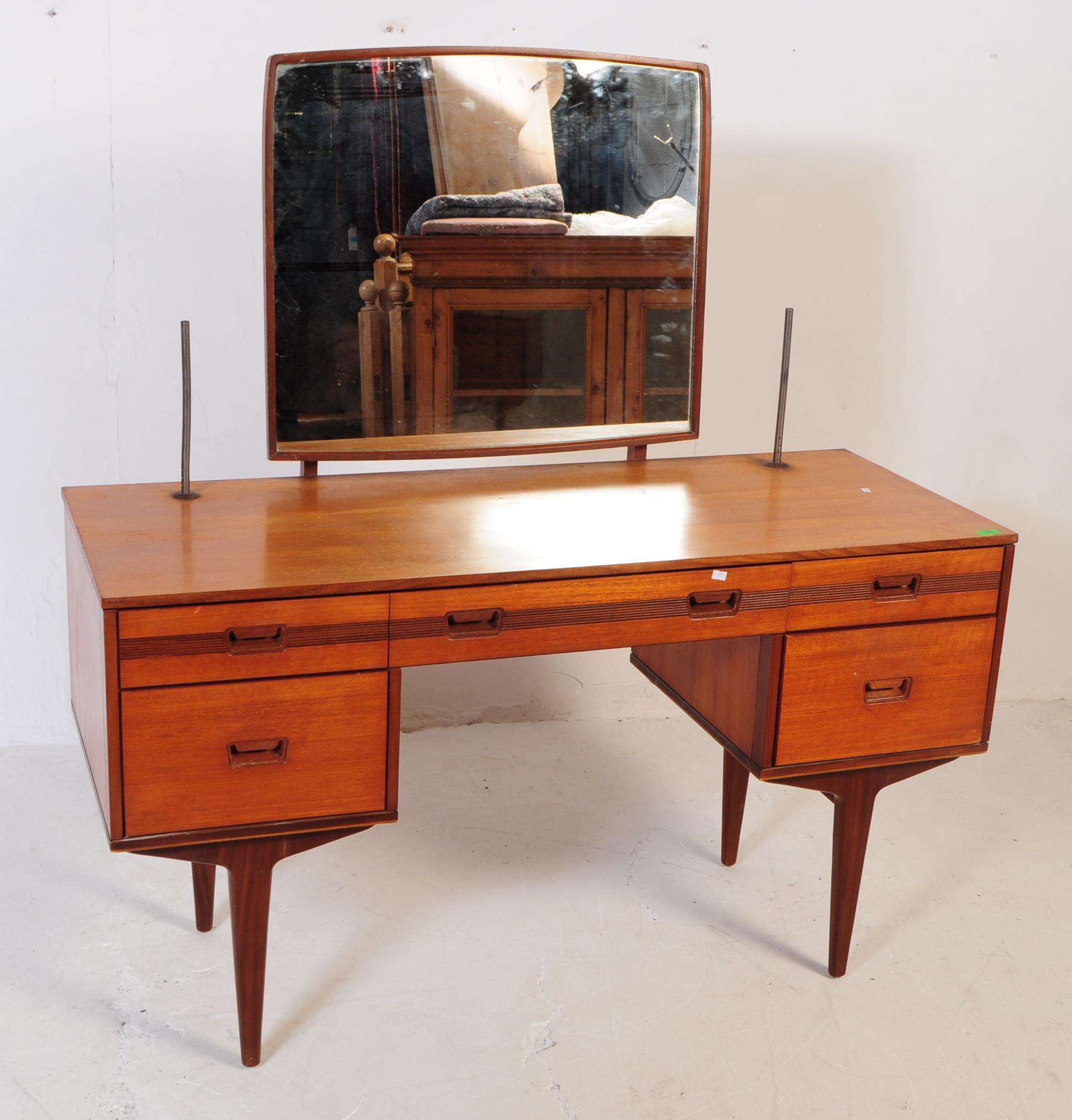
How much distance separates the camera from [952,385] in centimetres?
295

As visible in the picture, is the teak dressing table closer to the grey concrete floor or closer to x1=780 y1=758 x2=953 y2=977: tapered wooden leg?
x1=780 y1=758 x2=953 y2=977: tapered wooden leg

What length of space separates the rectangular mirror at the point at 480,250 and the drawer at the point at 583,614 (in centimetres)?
49

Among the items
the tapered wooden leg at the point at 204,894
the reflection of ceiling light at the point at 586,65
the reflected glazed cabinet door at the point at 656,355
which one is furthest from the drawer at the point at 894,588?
the tapered wooden leg at the point at 204,894

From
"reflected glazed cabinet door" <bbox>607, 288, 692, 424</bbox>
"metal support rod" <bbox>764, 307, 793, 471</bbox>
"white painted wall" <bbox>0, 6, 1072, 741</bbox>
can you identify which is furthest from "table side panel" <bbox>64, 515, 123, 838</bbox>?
"metal support rod" <bbox>764, 307, 793, 471</bbox>

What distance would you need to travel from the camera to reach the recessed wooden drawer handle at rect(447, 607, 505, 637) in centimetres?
172

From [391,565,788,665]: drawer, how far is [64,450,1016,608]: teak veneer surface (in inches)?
0.8

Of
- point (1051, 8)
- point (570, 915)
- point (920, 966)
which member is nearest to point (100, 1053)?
point (570, 915)

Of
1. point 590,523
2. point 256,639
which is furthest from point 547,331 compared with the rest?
point 256,639

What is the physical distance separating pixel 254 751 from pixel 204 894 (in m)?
0.56

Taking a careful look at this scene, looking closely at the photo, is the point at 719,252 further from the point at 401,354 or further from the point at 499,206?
the point at 401,354

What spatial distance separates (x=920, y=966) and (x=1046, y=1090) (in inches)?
12.2

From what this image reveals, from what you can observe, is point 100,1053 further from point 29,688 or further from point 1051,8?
point 1051,8

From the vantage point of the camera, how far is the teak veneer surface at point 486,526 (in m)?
1.67

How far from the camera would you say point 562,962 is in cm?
209
